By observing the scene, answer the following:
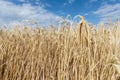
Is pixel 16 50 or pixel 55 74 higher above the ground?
pixel 16 50

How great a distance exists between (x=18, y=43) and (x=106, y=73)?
1310mm

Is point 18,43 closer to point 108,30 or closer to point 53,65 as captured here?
point 53,65

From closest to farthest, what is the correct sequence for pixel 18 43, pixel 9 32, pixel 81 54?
1. pixel 81 54
2. pixel 18 43
3. pixel 9 32

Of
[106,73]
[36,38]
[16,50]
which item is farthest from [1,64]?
[106,73]

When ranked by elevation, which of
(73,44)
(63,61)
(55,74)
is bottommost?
(55,74)

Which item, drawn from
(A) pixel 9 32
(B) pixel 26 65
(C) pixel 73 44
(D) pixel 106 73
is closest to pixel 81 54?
(C) pixel 73 44

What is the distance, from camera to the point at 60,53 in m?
2.91

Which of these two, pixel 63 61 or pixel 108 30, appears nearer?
pixel 63 61

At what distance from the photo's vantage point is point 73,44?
271 cm

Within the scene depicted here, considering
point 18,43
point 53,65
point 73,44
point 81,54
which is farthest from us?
point 18,43

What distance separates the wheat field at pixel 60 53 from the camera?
2.55 meters

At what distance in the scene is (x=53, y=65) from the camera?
2.92 meters

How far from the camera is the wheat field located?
2555 millimetres

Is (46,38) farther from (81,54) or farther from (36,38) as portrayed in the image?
(81,54)
